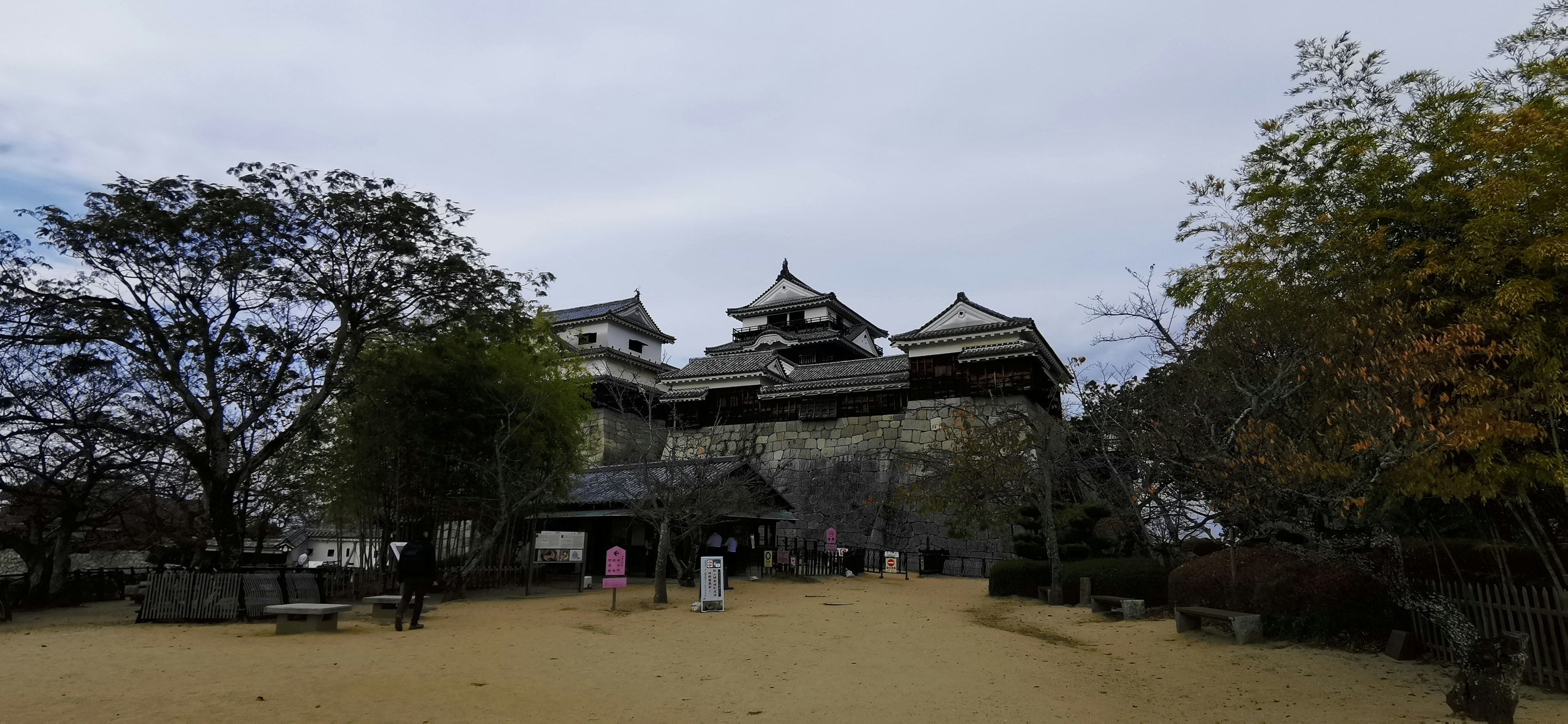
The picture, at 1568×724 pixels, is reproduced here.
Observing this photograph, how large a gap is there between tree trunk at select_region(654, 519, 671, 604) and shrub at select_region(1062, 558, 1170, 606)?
7547 mm

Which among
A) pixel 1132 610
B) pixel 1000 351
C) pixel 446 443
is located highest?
pixel 1000 351

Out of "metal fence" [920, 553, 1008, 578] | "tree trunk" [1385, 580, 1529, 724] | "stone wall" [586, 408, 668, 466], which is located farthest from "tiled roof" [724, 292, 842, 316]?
"tree trunk" [1385, 580, 1529, 724]

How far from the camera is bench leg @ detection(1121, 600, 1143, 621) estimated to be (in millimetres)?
12484

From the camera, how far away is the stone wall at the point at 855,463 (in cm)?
2998

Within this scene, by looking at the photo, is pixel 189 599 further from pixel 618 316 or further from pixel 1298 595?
pixel 618 316

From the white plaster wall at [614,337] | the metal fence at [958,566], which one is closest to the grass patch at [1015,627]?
the metal fence at [958,566]

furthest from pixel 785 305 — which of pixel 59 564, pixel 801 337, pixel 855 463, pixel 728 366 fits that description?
pixel 59 564

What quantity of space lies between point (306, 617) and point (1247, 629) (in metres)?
11.6

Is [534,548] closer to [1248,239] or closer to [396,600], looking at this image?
[396,600]

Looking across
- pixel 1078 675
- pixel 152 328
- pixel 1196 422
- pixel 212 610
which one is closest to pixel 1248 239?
pixel 1196 422

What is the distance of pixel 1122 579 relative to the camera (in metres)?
13.9

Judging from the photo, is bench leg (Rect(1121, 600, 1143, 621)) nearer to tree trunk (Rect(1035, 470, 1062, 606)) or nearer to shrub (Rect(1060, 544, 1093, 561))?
tree trunk (Rect(1035, 470, 1062, 606))

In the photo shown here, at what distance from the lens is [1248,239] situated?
11.7 meters

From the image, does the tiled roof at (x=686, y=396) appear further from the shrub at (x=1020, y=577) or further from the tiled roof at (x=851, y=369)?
the shrub at (x=1020, y=577)
